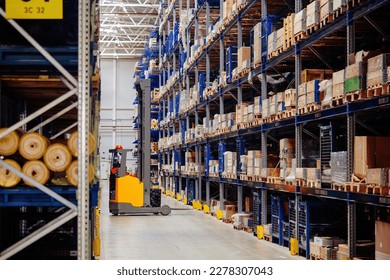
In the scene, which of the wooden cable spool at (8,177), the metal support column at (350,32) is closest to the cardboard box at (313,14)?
the metal support column at (350,32)

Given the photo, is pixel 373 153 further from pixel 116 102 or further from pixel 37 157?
pixel 116 102

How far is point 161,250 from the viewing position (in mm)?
9727

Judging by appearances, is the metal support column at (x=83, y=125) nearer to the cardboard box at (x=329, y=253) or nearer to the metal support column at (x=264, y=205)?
the cardboard box at (x=329, y=253)

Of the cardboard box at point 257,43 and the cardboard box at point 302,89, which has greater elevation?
the cardboard box at point 257,43

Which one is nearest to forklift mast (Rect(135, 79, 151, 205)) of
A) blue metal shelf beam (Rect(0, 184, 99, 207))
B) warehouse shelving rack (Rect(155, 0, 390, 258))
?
warehouse shelving rack (Rect(155, 0, 390, 258))

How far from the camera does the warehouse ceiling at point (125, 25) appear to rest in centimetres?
3409

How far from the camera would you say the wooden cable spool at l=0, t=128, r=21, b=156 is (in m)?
5.74

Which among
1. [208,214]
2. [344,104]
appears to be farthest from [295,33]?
[208,214]

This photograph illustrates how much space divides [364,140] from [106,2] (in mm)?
28378

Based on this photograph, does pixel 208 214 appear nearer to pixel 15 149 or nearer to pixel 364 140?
pixel 364 140

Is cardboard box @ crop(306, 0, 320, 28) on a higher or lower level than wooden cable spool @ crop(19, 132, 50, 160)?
higher

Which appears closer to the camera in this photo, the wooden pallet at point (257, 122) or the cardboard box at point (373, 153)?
the cardboard box at point (373, 153)

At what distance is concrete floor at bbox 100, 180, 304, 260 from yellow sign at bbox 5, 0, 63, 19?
4390 mm

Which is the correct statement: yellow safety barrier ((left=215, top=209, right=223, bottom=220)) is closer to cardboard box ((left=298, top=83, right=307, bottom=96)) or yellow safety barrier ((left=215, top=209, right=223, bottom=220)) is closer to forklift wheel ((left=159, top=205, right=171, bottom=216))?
forklift wheel ((left=159, top=205, right=171, bottom=216))
